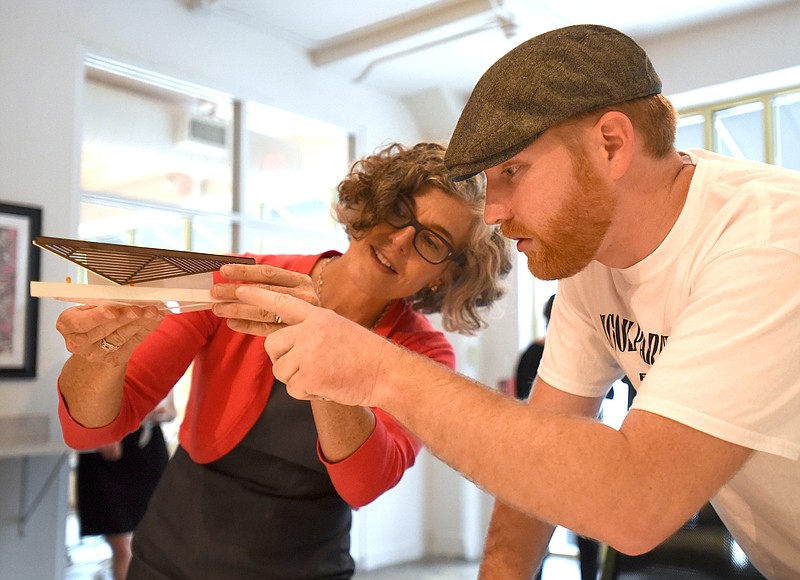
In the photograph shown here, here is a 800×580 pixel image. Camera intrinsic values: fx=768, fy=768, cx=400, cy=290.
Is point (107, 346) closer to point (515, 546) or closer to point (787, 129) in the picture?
point (515, 546)

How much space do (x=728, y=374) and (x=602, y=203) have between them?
33 centimetres

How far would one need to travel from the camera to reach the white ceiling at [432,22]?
524 centimetres

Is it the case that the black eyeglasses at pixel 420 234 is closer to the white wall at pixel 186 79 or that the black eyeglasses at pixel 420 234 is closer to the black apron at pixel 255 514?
the black apron at pixel 255 514

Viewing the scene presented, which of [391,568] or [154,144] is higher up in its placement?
[154,144]

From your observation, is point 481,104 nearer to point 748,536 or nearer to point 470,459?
point 470,459

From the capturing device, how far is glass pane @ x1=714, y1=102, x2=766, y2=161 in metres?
5.78

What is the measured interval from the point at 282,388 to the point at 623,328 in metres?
0.70

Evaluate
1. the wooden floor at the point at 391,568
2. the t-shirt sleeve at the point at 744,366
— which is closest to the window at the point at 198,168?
the wooden floor at the point at 391,568

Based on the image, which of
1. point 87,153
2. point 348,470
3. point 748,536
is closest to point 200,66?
point 87,153

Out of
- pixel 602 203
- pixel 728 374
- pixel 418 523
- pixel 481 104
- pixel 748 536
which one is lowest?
pixel 418 523

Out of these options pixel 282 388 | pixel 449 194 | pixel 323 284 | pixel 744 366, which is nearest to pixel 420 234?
pixel 449 194

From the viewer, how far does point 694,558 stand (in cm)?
139

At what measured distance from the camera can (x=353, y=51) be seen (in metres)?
5.84

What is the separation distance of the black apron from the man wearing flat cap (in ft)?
1.32
